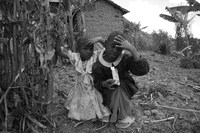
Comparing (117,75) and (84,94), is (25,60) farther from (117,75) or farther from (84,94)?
(117,75)

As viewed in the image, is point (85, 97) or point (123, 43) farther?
point (85, 97)

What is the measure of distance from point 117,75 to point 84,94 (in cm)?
44

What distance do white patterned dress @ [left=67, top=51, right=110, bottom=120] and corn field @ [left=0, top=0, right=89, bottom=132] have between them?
31 cm

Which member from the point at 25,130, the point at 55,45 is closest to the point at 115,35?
the point at 55,45

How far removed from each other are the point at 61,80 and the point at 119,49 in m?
2.04

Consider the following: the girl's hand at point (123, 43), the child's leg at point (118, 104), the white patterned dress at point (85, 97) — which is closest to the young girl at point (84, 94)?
the white patterned dress at point (85, 97)

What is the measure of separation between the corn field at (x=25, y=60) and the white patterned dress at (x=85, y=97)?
307 mm

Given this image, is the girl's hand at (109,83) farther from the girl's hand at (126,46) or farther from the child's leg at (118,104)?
the girl's hand at (126,46)

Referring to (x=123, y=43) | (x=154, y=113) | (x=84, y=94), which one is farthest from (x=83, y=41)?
(x=154, y=113)

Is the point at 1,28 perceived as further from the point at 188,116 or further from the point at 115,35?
the point at 188,116

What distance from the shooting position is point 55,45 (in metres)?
2.41

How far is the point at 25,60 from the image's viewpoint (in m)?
2.34

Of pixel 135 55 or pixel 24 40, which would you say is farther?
pixel 135 55

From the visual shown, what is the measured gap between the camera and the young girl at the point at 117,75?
7.93 feet
